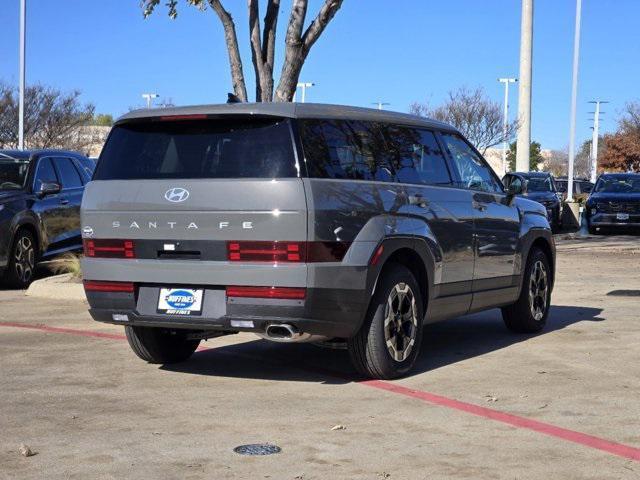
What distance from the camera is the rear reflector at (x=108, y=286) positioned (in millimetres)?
7801

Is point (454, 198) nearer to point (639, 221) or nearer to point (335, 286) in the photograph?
point (335, 286)

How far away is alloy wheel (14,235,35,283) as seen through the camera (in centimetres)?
1484

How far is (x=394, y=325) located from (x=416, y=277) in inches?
24.2

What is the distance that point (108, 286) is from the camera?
7.90 meters

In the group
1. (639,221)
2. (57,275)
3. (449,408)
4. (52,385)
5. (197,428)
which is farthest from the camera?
(639,221)

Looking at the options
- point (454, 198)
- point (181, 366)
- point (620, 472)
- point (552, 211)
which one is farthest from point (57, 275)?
point (552, 211)

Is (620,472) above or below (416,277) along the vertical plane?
below

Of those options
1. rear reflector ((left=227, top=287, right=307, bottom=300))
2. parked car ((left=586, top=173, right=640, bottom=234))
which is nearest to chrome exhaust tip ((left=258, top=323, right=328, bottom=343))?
rear reflector ((left=227, top=287, right=307, bottom=300))

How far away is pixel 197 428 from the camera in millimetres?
6520

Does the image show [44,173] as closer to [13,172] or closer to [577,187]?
[13,172]

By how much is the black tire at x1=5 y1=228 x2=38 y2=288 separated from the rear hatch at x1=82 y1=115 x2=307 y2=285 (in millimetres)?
7105

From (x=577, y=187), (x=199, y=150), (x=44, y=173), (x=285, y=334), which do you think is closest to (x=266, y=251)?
(x=285, y=334)

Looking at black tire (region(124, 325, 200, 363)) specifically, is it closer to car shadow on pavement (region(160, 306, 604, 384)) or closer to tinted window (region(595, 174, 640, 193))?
car shadow on pavement (region(160, 306, 604, 384))

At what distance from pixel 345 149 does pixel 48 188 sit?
26.4 ft
